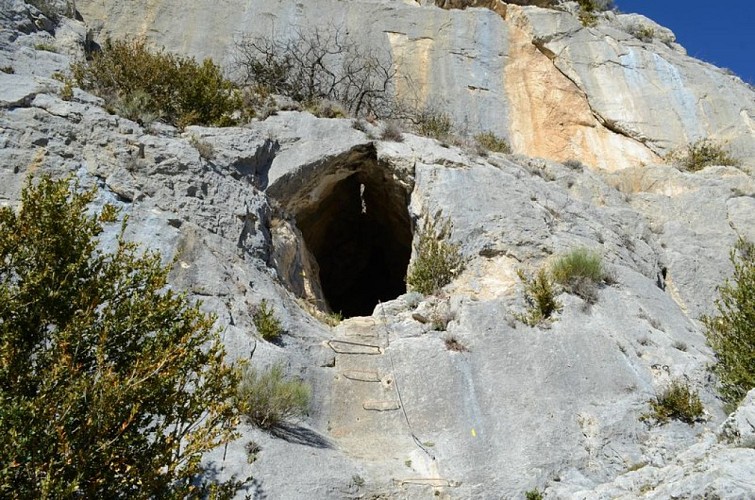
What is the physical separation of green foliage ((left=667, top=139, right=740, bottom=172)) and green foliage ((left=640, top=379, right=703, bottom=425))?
330 inches

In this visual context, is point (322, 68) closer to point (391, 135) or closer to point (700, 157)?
point (391, 135)

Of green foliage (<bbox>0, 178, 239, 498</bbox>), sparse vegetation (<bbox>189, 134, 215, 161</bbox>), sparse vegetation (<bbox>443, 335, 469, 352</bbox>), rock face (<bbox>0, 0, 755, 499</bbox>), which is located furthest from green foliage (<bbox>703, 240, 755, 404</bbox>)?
sparse vegetation (<bbox>189, 134, 215, 161</bbox>)

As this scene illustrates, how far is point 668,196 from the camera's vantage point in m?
13.2

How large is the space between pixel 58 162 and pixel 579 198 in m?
9.20

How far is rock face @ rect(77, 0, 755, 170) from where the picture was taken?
14914 millimetres

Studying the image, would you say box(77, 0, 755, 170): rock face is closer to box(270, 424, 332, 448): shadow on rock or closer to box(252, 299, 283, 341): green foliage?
box(252, 299, 283, 341): green foliage

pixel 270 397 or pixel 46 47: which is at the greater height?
pixel 46 47

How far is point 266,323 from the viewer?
8.09 m

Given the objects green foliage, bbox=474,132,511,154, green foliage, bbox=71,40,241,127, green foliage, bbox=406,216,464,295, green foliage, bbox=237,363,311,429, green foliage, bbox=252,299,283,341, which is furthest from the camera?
green foliage, bbox=474,132,511,154

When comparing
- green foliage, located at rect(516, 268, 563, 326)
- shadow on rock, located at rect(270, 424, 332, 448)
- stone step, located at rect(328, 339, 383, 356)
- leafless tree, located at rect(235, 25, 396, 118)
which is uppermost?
leafless tree, located at rect(235, 25, 396, 118)

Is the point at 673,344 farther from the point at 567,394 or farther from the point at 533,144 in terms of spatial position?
the point at 533,144

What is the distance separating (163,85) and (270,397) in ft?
24.4

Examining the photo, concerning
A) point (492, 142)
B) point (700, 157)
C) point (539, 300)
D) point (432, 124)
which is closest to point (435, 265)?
point (539, 300)

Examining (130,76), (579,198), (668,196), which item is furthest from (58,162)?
(668,196)
